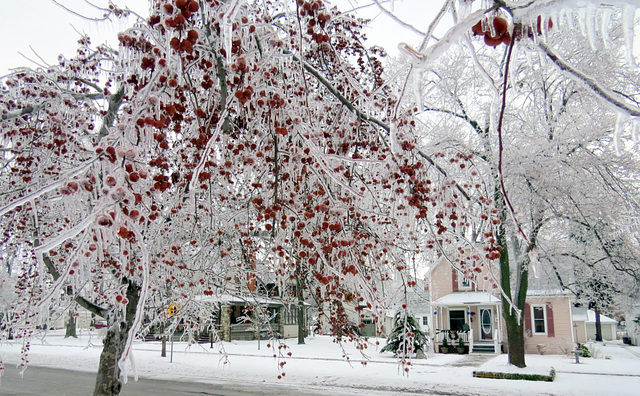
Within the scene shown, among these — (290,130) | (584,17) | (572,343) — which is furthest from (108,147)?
(572,343)

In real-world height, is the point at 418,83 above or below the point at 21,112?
below

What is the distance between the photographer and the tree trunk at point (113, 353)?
22.4 feet

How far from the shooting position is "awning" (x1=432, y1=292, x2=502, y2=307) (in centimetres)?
2423

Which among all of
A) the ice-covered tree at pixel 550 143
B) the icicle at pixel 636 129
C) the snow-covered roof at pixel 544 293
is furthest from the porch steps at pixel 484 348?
the icicle at pixel 636 129

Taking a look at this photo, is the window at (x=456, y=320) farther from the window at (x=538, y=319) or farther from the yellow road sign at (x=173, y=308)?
the yellow road sign at (x=173, y=308)

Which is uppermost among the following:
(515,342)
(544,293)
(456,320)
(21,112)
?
(21,112)

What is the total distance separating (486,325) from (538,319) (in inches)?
124

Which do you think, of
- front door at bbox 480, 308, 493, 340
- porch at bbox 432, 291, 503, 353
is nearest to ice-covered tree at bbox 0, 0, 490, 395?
porch at bbox 432, 291, 503, 353

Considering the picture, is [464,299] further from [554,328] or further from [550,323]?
[554,328]

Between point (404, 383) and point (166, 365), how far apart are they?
11.2m

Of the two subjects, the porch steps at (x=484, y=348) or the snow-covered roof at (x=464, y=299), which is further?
the porch steps at (x=484, y=348)

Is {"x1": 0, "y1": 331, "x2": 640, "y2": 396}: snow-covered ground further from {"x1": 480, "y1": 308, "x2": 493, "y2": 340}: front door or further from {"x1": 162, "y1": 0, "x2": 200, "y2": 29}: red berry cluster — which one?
{"x1": 162, "y1": 0, "x2": 200, "y2": 29}: red berry cluster

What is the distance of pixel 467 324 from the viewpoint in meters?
25.8

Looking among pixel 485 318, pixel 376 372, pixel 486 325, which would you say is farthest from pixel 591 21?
pixel 486 325
